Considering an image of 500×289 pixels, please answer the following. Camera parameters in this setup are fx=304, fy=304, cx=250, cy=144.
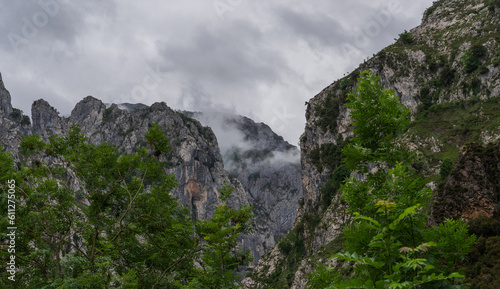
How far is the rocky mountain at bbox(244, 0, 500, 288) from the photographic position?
3275cm

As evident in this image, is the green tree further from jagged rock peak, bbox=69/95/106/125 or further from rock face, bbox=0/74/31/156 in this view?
jagged rock peak, bbox=69/95/106/125

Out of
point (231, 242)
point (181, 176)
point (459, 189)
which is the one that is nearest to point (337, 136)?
point (459, 189)

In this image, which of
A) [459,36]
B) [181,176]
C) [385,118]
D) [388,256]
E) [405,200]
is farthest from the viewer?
[181,176]

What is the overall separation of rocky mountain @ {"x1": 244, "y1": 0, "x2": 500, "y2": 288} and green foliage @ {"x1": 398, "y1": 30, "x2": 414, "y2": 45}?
1.40 feet

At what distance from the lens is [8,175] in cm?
1270

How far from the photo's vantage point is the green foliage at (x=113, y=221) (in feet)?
38.5

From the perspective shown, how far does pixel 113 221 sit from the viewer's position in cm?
1380

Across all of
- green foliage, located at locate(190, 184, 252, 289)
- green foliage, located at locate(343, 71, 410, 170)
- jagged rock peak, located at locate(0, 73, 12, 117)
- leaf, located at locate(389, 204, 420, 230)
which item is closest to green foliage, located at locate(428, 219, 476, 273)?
leaf, located at locate(389, 204, 420, 230)

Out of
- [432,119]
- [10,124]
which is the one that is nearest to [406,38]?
[432,119]

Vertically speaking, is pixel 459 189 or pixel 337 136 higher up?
pixel 337 136

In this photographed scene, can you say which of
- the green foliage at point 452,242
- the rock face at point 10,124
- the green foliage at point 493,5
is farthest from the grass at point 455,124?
the rock face at point 10,124

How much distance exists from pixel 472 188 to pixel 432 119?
54111mm

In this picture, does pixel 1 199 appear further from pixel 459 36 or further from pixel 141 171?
pixel 459 36

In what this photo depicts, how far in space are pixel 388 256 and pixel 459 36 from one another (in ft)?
395
